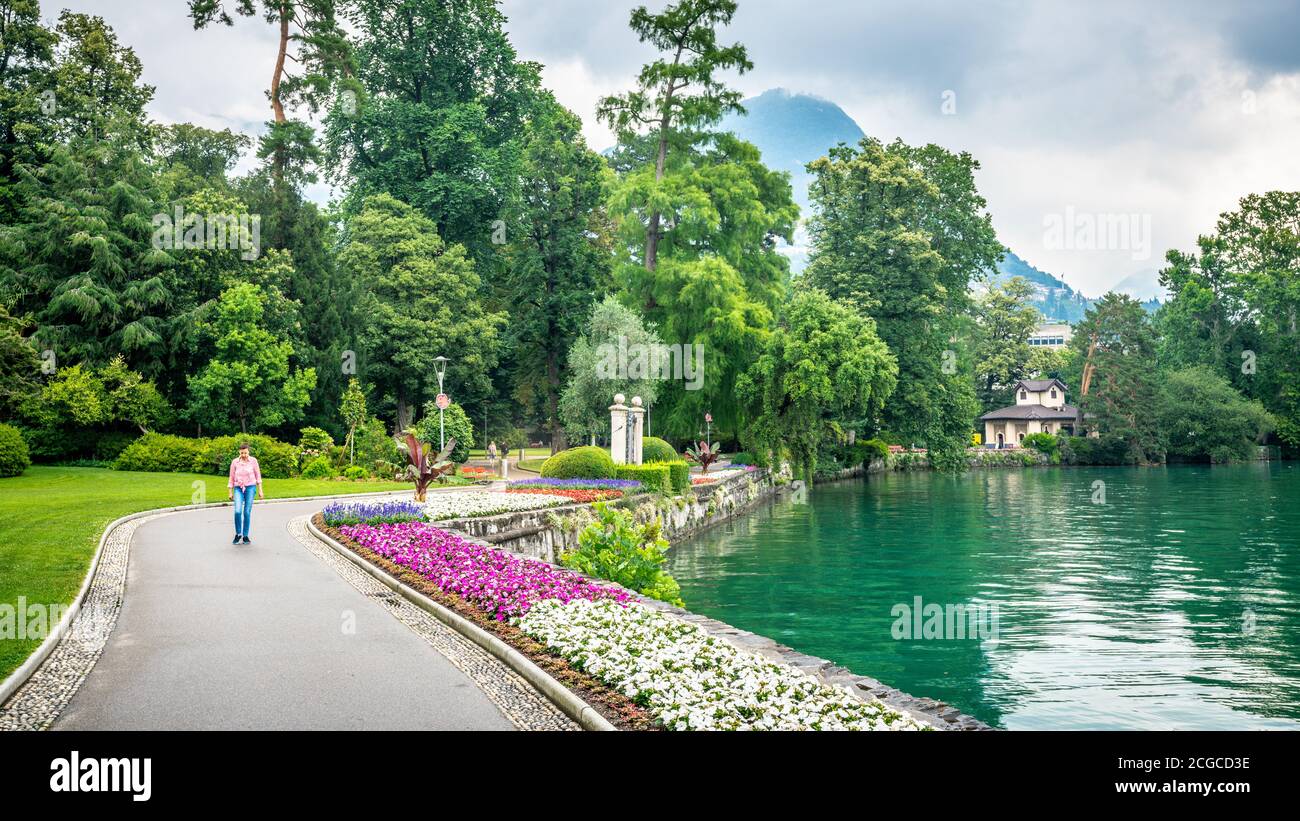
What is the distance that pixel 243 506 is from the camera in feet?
63.1

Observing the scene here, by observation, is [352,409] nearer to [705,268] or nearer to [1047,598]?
[705,268]

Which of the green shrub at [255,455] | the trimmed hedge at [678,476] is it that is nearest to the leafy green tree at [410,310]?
the green shrub at [255,455]

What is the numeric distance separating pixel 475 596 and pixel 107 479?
2619 centimetres

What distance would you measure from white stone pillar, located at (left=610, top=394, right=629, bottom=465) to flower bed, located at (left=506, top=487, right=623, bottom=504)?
190 inches

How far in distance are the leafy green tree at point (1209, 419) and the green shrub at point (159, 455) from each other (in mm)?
70257

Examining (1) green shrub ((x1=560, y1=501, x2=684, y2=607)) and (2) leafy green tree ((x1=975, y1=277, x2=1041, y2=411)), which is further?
(2) leafy green tree ((x1=975, y1=277, x2=1041, y2=411))

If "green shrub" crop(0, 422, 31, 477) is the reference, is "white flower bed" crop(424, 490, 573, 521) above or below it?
below

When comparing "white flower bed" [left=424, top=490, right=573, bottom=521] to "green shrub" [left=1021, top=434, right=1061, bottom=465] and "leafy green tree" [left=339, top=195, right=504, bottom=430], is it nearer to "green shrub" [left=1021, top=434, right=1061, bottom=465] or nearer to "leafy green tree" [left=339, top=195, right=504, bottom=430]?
"leafy green tree" [left=339, top=195, right=504, bottom=430]

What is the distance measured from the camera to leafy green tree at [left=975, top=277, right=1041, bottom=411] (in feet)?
325

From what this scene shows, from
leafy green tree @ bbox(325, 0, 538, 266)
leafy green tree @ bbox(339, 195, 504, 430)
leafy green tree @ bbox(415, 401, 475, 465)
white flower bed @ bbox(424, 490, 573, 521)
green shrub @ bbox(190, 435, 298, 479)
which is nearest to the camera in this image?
white flower bed @ bbox(424, 490, 573, 521)

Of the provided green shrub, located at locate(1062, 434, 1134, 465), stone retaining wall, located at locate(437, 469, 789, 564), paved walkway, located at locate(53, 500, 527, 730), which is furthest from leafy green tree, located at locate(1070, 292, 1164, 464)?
paved walkway, located at locate(53, 500, 527, 730)

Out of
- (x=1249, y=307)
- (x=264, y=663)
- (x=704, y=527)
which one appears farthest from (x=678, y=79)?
(x=1249, y=307)

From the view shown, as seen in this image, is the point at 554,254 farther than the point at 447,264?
Yes

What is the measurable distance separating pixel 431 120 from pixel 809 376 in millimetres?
24922
